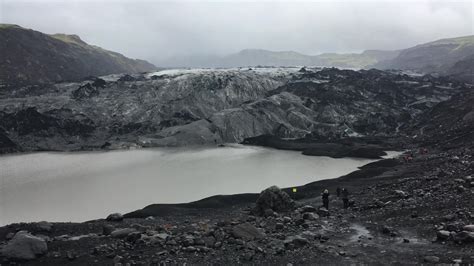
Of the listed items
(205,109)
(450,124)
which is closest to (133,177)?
(205,109)

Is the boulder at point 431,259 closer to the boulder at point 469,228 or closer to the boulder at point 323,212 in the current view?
the boulder at point 469,228

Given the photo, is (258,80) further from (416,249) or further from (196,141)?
(416,249)

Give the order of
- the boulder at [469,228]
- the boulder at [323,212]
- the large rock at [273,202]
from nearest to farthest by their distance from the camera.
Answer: the boulder at [469,228] → the boulder at [323,212] → the large rock at [273,202]

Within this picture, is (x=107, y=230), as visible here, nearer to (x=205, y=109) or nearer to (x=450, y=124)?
(x=450, y=124)

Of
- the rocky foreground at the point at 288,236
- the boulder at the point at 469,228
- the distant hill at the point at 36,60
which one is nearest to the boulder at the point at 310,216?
the rocky foreground at the point at 288,236

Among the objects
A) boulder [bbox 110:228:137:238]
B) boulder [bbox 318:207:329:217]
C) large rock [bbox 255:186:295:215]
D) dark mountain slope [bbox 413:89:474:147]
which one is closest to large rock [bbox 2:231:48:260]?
boulder [bbox 110:228:137:238]

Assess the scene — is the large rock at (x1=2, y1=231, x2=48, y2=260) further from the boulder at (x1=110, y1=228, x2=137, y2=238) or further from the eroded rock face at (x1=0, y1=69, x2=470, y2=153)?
the eroded rock face at (x1=0, y1=69, x2=470, y2=153)
